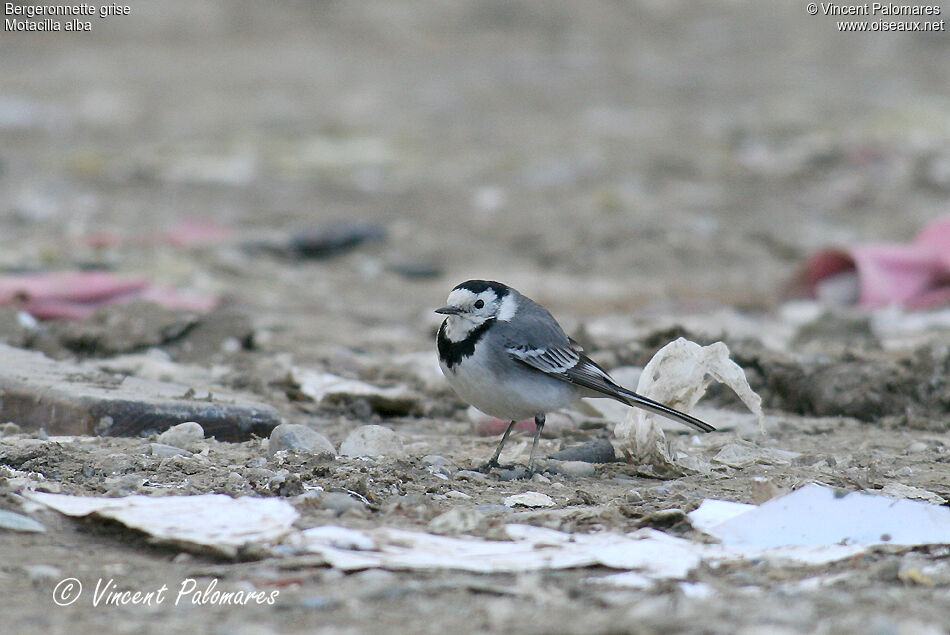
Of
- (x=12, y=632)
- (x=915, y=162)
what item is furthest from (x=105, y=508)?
(x=915, y=162)

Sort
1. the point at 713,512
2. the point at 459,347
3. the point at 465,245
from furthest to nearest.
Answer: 1. the point at 465,245
2. the point at 459,347
3. the point at 713,512

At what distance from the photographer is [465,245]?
9297 mm

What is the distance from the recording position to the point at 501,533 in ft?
11.0

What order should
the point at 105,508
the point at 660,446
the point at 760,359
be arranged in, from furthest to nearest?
the point at 760,359, the point at 660,446, the point at 105,508

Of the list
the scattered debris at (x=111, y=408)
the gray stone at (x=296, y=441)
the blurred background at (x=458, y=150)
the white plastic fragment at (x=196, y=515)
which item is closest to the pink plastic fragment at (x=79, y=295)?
the blurred background at (x=458, y=150)

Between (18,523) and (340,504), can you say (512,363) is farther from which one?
(18,523)

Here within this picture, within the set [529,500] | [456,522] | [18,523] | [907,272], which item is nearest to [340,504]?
[456,522]

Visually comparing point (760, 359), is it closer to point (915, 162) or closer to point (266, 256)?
point (266, 256)

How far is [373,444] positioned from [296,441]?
0.28 metres

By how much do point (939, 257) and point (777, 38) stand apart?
10354mm

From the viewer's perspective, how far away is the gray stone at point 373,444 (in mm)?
4277

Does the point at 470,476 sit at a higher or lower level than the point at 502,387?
lower
